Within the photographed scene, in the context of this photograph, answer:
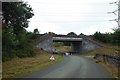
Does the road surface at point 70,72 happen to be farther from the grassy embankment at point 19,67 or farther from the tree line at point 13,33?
the tree line at point 13,33

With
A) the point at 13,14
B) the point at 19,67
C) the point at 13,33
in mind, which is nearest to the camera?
the point at 19,67

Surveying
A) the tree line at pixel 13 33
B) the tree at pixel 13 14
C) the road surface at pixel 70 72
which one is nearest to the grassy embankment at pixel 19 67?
the road surface at pixel 70 72

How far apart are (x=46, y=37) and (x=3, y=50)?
201ft

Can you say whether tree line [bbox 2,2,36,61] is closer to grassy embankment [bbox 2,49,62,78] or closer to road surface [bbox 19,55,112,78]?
grassy embankment [bbox 2,49,62,78]

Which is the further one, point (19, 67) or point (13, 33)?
point (13, 33)

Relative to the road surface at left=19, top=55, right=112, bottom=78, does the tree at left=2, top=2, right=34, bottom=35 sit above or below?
above

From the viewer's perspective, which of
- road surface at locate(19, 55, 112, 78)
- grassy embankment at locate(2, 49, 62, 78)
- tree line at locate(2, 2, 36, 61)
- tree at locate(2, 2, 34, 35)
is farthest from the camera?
tree at locate(2, 2, 34, 35)

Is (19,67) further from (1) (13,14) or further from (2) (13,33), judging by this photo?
(1) (13,14)

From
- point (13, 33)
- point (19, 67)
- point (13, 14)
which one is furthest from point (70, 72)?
point (13, 14)

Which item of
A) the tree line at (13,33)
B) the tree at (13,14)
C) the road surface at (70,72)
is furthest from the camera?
the tree at (13,14)

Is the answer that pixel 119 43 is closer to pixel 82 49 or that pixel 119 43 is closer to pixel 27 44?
pixel 27 44

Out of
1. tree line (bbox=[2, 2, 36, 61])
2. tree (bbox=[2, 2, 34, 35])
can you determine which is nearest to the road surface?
tree line (bbox=[2, 2, 36, 61])

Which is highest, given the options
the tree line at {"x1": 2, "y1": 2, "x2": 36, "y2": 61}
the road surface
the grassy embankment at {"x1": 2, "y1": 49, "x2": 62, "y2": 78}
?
the tree line at {"x1": 2, "y1": 2, "x2": 36, "y2": 61}

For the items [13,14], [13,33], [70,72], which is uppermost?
[13,14]
